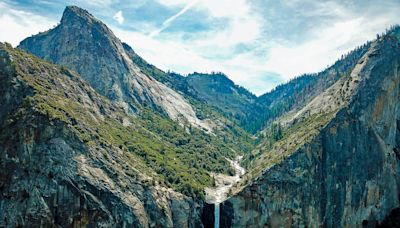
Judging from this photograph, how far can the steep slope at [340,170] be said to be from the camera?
11569 cm

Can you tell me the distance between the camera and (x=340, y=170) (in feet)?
406

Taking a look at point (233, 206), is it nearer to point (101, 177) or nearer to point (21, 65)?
point (101, 177)

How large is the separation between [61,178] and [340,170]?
260 ft

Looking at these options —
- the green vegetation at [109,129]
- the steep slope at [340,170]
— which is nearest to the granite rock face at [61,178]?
the green vegetation at [109,129]

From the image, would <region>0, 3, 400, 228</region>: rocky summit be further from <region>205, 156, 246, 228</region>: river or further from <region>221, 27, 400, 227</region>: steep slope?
<region>205, 156, 246, 228</region>: river

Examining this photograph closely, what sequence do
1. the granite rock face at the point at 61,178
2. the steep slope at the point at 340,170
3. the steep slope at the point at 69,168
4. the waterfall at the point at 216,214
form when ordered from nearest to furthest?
the granite rock face at the point at 61,178 → the steep slope at the point at 69,168 → the steep slope at the point at 340,170 → the waterfall at the point at 216,214

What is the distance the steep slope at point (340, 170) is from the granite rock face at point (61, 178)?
20.2 meters

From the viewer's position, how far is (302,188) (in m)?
118

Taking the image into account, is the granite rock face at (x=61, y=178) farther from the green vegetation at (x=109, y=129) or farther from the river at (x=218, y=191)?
the river at (x=218, y=191)

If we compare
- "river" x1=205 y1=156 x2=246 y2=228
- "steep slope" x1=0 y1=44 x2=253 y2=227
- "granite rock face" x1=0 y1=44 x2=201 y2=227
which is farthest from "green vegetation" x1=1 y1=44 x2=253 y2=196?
"river" x1=205 y1=156 x2=246 y2=228

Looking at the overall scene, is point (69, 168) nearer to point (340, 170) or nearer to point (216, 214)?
point (216, 214)

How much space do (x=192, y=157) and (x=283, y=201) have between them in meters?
51.2

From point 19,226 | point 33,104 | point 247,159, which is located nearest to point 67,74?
point 33,104

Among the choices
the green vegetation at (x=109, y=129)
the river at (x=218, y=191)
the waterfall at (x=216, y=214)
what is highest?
the green vegetation at (x=109, y=129)
